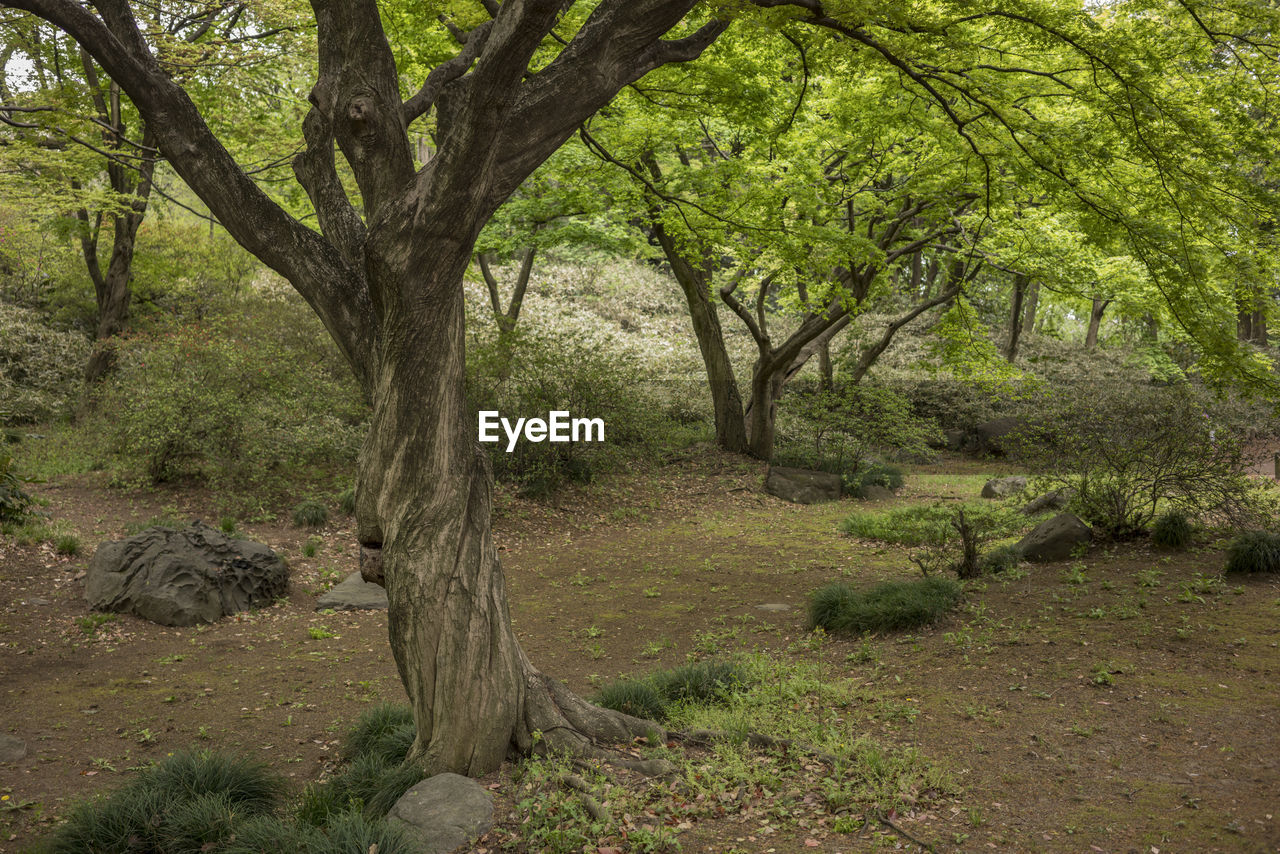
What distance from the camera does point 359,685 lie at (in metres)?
6.13

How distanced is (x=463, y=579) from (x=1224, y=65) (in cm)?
782

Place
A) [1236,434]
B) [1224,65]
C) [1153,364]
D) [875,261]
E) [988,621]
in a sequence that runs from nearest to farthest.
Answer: [988,621] < [1224,65] < [1236,434] < [875,261] < [1153,364]

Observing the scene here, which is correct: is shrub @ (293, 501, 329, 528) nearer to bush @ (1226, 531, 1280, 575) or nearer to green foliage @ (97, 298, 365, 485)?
green foliage @ (97, 298, 365, 485)

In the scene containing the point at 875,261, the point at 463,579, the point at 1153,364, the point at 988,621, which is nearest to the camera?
the point at 463,579

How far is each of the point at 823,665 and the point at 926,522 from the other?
5.37 m

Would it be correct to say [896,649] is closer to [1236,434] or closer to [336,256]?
[1236,434]

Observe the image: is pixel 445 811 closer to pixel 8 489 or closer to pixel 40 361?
pixel 8 489

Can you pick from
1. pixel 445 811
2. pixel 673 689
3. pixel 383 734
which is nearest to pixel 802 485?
pixel 673 689

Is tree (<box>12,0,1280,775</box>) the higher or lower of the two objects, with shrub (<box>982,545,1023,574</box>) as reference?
higher

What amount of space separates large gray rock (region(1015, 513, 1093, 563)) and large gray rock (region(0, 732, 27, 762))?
802 cm

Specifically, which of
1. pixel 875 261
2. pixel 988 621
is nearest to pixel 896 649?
pixel 988 621

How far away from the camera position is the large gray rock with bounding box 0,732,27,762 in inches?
185

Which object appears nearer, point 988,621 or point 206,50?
point 988,621

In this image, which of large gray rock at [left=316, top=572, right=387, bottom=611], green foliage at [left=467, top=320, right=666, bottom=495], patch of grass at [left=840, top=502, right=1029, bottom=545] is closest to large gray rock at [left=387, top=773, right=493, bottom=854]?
large gray rock at [left=316, top=572, right=387, bottom=611]
